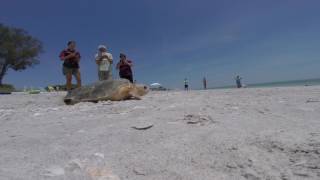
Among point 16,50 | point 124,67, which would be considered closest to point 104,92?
Result: point 124,67

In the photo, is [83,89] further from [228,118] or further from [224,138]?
[224,138]

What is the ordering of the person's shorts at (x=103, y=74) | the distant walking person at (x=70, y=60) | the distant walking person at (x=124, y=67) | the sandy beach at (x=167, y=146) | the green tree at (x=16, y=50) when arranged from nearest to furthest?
the sandy beach at (x=167, y=146), the distant walking person at (x=70, y=60), the person's shorts at (x=103, y=74), the distant walking person at (x=124, y=67), the green tree at (x=16, y=50)

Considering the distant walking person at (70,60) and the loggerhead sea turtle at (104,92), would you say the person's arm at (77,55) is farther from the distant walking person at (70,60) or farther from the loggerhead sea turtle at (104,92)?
the loggerhead sea turtle at (104,92)

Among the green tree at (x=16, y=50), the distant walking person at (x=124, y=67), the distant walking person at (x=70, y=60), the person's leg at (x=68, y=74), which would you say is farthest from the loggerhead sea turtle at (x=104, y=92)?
the green tree at (x=16, y=50)

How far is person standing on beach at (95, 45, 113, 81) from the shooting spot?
921 centimetres

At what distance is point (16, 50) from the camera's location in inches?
1499

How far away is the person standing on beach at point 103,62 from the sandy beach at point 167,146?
4305 millimetres

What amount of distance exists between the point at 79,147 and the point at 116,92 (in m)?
3.89

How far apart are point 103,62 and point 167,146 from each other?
6136 mm

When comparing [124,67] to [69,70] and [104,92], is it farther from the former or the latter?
[104,92]

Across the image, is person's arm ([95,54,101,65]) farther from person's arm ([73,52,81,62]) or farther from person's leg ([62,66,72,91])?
person's leg ([62,66,72,91])

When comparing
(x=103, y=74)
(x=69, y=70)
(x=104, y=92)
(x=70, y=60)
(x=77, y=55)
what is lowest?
(x=104, y=92)

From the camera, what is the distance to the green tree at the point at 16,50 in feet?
122

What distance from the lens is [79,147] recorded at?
3.48 meters
